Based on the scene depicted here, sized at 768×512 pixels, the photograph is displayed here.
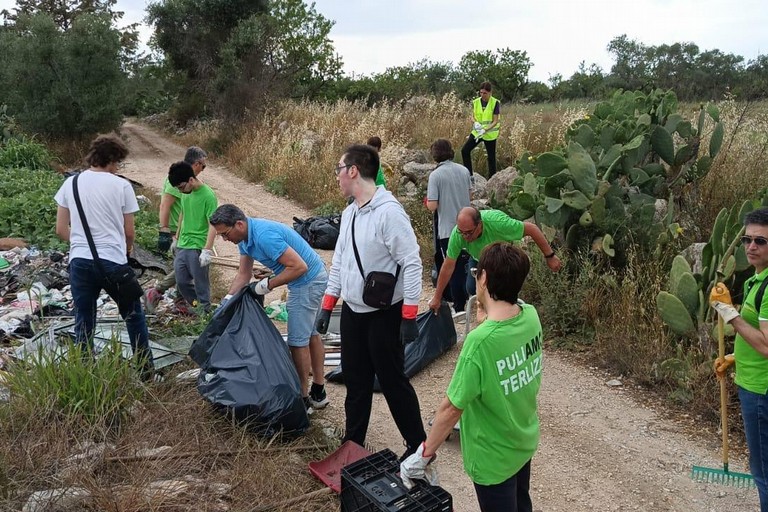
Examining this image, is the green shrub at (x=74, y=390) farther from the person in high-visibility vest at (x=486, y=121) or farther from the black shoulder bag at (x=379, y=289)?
the person in high-visibility vest at (x=486, y=121)

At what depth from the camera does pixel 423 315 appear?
16.7ft

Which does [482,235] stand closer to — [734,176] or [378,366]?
[378,366]

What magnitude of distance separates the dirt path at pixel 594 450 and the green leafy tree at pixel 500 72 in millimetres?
20379

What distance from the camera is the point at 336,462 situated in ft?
11.7

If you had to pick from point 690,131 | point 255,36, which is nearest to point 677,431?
point 690,131

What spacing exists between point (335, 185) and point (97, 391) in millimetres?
7754

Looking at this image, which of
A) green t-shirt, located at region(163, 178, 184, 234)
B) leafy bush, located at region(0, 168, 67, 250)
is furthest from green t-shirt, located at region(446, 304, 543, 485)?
leafy bush, located at region(0, 168, 67, 250)

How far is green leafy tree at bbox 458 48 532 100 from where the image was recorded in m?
24.2

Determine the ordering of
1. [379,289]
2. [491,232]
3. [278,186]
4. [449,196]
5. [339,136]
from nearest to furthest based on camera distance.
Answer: [379,289] → [491,232] → [449,196] → [278,186] → [339,136]

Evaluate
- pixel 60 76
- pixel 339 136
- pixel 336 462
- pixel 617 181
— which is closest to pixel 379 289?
pixel 336 462

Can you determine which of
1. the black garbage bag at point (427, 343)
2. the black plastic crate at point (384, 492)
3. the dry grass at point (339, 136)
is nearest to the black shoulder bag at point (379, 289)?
the black plastic crate at point (384, 492)

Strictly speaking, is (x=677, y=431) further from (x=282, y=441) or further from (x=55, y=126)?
(x=55, y=126)

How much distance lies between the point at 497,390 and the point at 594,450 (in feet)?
7.29

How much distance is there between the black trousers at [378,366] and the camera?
11.1 feet
